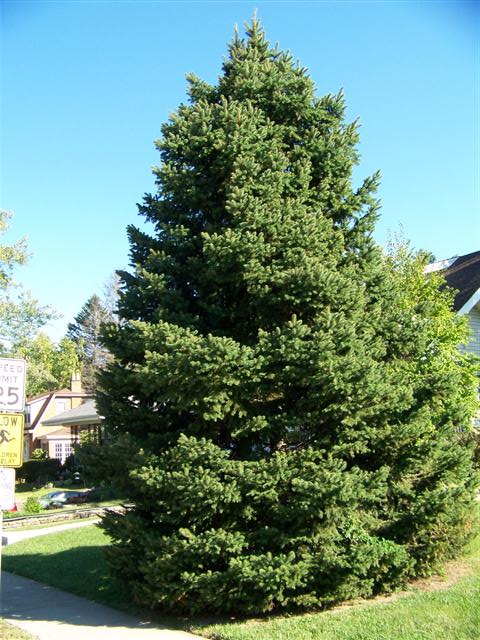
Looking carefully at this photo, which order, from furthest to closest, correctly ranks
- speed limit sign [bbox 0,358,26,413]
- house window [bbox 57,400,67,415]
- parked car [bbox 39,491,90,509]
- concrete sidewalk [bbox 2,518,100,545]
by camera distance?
house window [bbox 57,400,67,415], parked car [bbox 39,491,90,509], concrete sidewalk [bbox 2,518,100,545], speed limit sign [bbox 0,358,26,413]

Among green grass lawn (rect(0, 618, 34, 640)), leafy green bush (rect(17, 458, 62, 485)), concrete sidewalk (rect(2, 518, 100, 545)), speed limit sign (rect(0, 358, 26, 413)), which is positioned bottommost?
concrete sidewalk (rect(2, 518, 100, 545))

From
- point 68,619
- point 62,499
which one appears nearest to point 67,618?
point 68,619

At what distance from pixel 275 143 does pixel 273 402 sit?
3957mm

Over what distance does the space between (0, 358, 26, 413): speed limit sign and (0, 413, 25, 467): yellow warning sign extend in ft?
0.40

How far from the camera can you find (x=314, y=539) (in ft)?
26.9

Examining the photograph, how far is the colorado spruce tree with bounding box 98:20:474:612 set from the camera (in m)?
8.12

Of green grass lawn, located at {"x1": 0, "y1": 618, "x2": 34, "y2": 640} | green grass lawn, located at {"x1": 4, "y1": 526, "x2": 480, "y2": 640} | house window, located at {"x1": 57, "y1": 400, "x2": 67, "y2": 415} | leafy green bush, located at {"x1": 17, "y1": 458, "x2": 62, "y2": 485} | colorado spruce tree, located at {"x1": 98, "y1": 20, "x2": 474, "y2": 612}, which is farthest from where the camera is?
house window, located at {"x1": 57, "y1": 400, "x2": 67, "y2": 415}

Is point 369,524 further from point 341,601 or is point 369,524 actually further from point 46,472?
point 46,472

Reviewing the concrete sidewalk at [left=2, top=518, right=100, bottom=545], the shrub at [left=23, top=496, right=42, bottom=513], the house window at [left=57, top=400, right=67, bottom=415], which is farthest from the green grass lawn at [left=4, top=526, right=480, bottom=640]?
the house window at [left=57, top=400, right=67, bottom=415]

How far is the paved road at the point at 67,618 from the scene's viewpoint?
7.95m

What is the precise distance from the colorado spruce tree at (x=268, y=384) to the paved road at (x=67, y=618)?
1.61 ft

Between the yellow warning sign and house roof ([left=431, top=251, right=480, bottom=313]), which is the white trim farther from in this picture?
the yellow warning sign

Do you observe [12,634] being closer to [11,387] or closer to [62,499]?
[11,387]

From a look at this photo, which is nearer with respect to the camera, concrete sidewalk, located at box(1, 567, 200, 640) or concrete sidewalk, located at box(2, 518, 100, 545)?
concrete sidewalk, located at box(1, 567, 200, 640)
